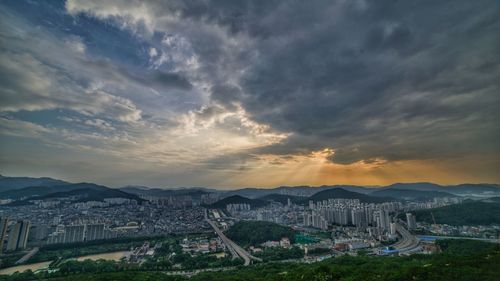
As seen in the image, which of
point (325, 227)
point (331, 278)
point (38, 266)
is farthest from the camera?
point (325, 227)

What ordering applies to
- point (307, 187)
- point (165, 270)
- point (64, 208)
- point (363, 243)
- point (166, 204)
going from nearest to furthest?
1. point (165, 270)
2. point (363, 243)
3. point (64, 208)
4. point (166, 204)
5. point (307, 187)

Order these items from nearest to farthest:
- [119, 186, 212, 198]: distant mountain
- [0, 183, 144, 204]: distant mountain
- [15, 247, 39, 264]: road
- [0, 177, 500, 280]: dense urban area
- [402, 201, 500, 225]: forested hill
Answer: [0, 177, 500, 280]: dense urban area, [15, 247, 39, 264]: road, [402, 201, 500, 225]: forested hill, [0, 183, 144, 204]: distant mountain, [119, 186, 212, 198]: distant mountain

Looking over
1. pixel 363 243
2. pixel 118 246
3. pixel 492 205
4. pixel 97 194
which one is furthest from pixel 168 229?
pixel 492 205

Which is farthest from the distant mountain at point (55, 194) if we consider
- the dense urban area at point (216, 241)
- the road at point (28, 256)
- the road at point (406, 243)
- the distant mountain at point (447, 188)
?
the distant mountain at point (447, 188)

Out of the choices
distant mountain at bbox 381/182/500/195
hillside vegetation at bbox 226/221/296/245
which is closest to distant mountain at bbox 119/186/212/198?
hillside vegetation at bbox 226/221/296/245

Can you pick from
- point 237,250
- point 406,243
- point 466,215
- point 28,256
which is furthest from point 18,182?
point 466,215

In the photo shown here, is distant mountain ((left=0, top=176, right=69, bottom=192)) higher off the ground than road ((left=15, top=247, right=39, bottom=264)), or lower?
higher

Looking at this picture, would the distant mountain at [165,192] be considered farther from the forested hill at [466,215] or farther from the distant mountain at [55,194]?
the forested hill at [466,215]

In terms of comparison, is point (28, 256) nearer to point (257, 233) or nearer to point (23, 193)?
point (257, 233)

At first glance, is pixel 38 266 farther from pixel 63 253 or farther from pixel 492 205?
pixel 492 205

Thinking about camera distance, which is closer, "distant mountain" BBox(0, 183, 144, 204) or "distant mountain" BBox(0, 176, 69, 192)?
"distant mountain" BBox(0, 183, 144, 204)

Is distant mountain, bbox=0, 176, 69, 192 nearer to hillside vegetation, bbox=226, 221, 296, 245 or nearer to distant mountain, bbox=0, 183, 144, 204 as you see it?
distant mountain, bbox=0, 183, 144, 204
